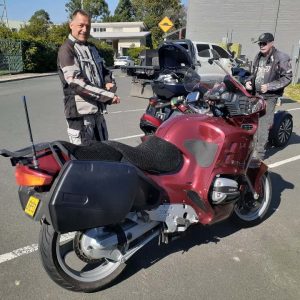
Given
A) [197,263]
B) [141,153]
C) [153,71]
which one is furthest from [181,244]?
[153,71]

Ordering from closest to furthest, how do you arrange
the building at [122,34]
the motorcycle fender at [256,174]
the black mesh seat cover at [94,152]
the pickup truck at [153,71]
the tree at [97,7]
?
the black mesh seat cover at [94,152]
the motorcycle fender at [256,174]
the pickup truck at [153,71]
the building at [122,34]
the tree at [97,7]

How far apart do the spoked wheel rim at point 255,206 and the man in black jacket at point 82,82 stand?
5.65 feet

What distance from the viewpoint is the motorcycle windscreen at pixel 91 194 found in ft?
7.11

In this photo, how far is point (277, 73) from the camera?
5.58 metres

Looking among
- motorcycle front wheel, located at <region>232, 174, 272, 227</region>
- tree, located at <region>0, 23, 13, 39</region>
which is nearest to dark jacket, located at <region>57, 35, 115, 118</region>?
motorcycle front wheel, located at <region>232, 174, 272, 227</region>

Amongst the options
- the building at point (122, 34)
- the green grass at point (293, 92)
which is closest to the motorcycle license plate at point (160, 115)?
the green grass at point (293, 92)

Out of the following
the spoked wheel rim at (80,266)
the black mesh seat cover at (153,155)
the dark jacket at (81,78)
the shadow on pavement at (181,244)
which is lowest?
the shadow on pavement at (181,244)

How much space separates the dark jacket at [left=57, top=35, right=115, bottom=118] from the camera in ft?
11.5

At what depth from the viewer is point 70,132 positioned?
3.91 meters

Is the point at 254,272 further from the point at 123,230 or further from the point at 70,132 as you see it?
the point at 70,132

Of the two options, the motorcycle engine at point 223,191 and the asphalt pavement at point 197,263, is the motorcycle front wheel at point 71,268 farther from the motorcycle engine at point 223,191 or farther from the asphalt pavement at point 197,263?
the motorcycle engine at point 223,191

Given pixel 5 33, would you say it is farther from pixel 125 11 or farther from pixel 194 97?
pixel 125 11

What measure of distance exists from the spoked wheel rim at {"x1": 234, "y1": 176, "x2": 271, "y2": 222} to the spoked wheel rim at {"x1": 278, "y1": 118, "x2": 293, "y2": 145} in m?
3.32

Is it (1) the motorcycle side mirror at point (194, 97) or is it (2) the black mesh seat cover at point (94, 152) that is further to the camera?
(1) the motorcycle side mirror at point (194, 97)
